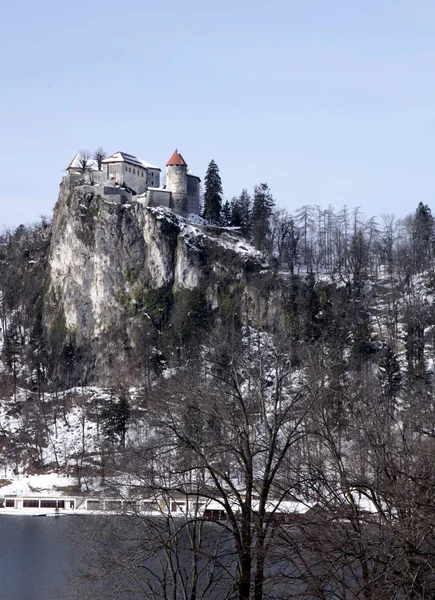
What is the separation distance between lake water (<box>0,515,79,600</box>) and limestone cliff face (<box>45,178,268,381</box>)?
98.5ft

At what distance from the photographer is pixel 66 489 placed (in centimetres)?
5747

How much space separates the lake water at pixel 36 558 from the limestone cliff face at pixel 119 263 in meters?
30.0

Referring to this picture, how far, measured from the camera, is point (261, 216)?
287 ft

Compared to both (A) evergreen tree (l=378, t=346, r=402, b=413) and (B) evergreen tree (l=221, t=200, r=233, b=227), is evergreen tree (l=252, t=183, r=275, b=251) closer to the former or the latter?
(B) evergreen tree (l=221, t=200, r=233, b=227)

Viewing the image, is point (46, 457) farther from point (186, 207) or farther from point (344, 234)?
point (344, 234)

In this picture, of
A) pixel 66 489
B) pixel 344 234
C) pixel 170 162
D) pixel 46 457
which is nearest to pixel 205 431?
pixel 66 489

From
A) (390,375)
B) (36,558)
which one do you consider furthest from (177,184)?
(36,558)

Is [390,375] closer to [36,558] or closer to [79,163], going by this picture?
[36,558]

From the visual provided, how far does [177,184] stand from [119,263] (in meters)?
10.3

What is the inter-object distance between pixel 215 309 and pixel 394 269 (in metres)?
20.5

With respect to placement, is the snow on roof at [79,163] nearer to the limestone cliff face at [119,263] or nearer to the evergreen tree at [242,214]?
the limestone cliff face at [119,263]

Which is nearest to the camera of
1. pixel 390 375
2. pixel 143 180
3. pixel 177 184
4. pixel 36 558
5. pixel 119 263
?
pixel 36 558

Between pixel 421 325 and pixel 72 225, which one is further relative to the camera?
pixel 72 225

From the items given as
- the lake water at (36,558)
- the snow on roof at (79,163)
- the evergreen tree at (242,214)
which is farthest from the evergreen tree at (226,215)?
the lake water at (36,558)
